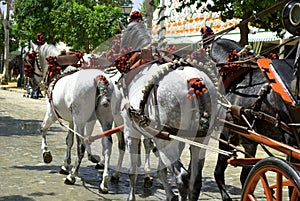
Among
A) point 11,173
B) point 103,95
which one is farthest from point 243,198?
point 11,173

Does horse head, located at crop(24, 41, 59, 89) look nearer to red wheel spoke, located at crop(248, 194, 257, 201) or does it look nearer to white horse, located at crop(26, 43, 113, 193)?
white horse, located at crop(26, 43, 113, 193)

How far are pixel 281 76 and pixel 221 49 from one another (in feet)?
5.00

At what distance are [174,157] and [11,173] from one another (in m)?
3.76

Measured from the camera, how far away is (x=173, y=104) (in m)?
4.66

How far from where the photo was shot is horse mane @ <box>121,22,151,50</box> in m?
5.73

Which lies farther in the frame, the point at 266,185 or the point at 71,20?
the point at 71,20

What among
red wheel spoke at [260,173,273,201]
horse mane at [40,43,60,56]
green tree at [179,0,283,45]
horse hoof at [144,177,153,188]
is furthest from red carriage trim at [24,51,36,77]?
red wheel spoke at [260,173,273,201]

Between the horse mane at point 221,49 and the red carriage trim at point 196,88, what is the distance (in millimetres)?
1361

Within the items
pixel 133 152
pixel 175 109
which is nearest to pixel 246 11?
pixel 133 152

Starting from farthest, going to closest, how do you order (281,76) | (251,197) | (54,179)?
(54,179) < (281,76) < (251,197)

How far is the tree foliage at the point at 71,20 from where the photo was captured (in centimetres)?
2683

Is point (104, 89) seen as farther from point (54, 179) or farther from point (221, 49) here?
point (221, 49)

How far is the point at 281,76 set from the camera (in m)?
4.43

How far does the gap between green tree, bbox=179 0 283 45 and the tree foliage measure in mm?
14030
